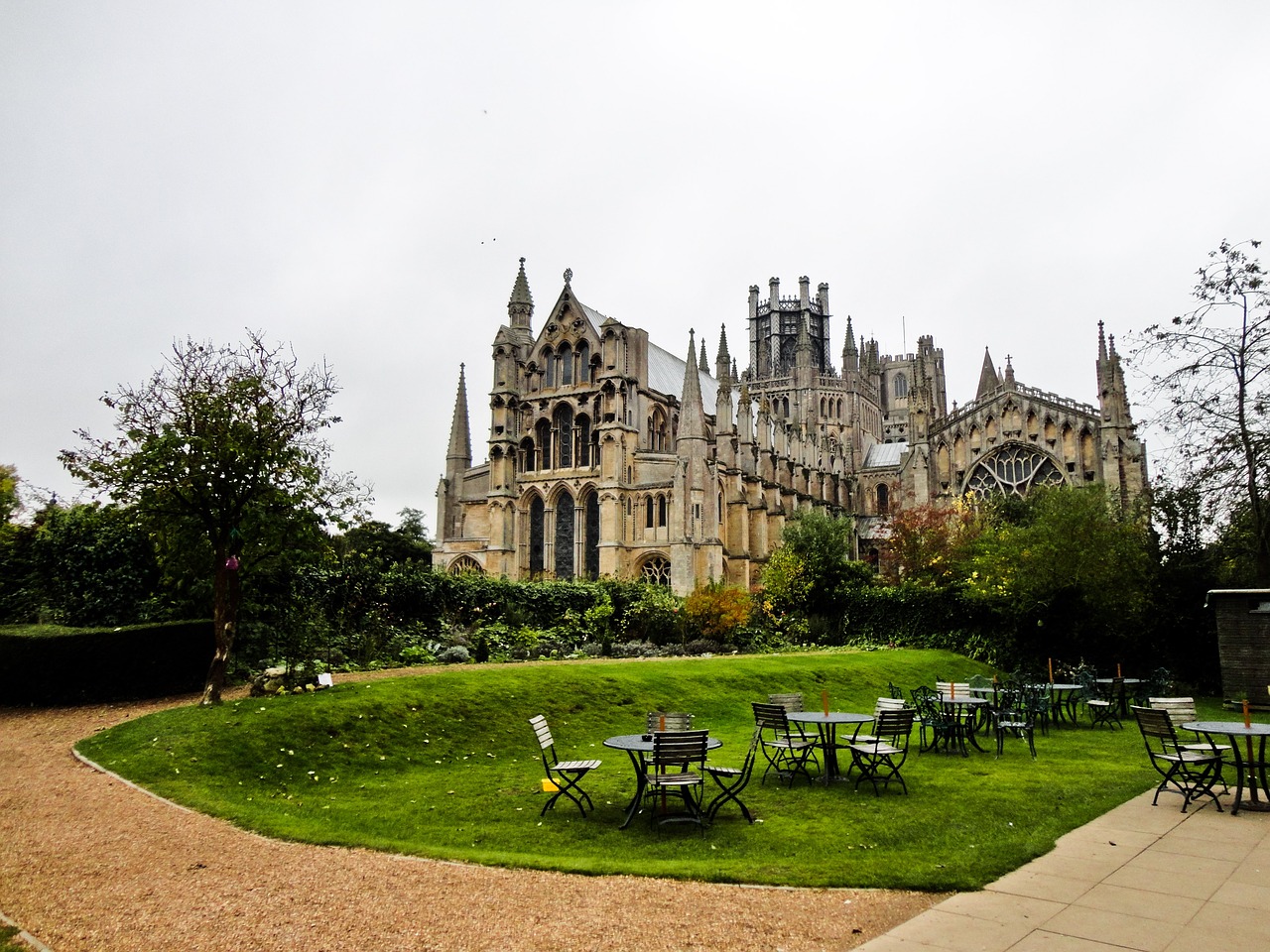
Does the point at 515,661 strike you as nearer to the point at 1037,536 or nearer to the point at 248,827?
the point at 248,827

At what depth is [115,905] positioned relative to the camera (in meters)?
6.52

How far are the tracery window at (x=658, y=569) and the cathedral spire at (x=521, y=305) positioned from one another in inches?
640

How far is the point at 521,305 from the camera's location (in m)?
49.0

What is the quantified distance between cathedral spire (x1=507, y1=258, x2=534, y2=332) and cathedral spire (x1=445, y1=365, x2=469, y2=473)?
425 cm

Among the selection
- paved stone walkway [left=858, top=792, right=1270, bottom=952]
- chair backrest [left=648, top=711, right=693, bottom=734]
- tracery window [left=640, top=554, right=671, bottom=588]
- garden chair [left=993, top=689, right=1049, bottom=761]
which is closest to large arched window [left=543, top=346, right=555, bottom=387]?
tracery window [left=640, top=554, right=671, bottom=588]

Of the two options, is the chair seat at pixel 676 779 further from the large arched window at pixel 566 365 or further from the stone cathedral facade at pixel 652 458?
the large arched window at pixel 566 365

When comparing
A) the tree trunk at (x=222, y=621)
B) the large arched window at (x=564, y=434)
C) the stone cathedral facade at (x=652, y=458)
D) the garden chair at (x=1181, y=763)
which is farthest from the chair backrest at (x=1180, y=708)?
the large arched window at (x=564, y=434)

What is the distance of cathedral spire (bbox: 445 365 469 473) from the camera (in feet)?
159

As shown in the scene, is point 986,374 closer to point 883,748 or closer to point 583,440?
point 583,440

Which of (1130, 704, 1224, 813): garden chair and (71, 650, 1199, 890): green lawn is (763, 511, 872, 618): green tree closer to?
(71, 650, 1199, 890): green lawn

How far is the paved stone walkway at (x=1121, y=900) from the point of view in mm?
5621

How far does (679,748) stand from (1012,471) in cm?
4460

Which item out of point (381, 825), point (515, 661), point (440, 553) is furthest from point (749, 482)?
point (381, 825)

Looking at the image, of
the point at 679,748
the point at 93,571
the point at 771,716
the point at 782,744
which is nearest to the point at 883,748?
the point at 782,744
